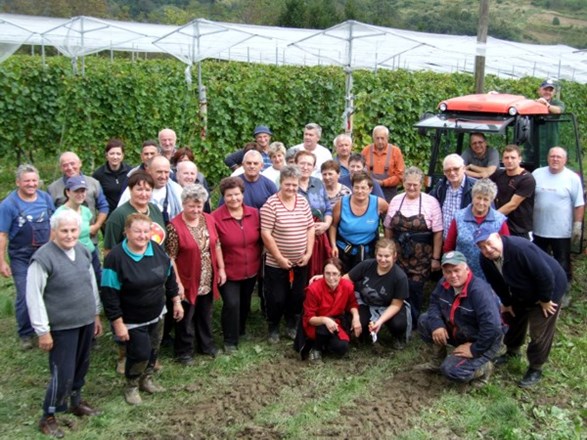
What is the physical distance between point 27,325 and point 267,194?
2584 millimetres

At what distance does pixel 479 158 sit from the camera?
22.6 ft

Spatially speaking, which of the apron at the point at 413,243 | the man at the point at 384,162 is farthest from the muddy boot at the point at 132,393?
the man at the point at 384,162

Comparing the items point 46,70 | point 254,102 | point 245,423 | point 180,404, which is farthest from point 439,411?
point 46,70

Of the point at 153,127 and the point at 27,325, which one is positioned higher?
the point at 153,127

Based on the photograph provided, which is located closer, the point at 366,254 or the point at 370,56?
the point at 366,254

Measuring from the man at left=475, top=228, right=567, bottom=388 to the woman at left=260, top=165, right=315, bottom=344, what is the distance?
1.63 metres

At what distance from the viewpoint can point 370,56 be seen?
12703mm

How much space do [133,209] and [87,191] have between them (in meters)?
0.97

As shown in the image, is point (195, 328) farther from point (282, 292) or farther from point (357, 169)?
point (357, 169)

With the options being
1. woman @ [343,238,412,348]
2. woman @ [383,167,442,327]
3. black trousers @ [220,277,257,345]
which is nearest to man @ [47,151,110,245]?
black trousers @ [220,277,257,345]

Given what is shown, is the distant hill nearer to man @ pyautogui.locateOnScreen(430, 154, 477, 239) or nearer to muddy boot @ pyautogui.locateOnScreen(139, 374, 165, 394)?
man @ pyautogui.locateOnScreen(430, 154, 477, 239)

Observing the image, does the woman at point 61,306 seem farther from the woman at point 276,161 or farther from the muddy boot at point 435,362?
the muddy boot at point 435,362

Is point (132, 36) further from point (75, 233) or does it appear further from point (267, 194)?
point (75, 233)

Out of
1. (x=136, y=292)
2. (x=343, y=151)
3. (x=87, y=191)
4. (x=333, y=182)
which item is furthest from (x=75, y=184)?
(x=343, y=151)
